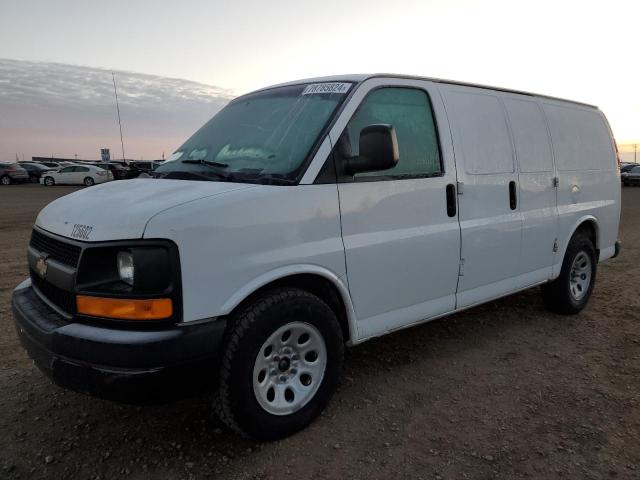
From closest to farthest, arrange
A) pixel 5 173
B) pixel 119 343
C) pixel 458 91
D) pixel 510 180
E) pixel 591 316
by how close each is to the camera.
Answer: pixel 119 343 → pixel 458 91 → pixel 510 180 → pixel 591 316 → pixel 5 173

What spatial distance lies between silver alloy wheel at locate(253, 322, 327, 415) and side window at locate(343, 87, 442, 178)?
106 cm

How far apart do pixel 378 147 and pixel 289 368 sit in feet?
4.49

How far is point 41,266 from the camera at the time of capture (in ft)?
9.36

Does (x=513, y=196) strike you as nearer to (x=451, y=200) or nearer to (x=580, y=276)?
(x=451, y=200)

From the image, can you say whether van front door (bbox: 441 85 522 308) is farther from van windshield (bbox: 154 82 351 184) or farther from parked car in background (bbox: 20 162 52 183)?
parked car in background (bbox: 20 162 52 183)

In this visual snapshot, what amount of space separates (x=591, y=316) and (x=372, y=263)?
329 centimetres

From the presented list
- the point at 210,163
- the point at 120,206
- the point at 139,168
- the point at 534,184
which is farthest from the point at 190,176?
the point at 139,168

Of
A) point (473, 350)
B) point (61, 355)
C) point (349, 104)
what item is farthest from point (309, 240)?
point (473, 350)

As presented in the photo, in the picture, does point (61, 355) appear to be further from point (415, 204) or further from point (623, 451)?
point (623, 451)

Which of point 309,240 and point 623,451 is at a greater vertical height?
point 309,240

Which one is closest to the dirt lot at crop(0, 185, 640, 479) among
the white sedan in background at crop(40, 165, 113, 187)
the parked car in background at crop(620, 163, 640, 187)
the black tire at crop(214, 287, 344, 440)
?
the black tire at crop(214, 287, 344, 440)

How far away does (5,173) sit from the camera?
1287 inches

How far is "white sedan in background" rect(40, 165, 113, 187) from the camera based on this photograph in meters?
30.4

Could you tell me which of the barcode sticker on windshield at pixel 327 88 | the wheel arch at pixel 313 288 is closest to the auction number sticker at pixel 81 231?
the wheel arch at pixel 313 288
